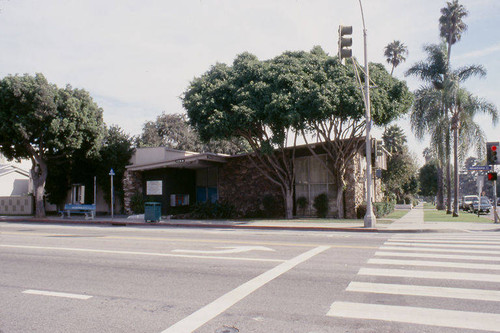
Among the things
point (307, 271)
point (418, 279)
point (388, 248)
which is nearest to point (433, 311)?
point (418, 279)

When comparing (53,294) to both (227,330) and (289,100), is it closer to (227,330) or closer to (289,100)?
(227,330)

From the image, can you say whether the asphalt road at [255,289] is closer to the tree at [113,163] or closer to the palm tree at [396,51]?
the tree at [113,163]

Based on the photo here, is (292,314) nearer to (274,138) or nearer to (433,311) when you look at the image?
(433,311)

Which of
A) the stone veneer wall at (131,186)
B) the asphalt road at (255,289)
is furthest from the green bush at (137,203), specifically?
the asphalt road at (255,289)

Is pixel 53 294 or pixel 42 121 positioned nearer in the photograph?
pixel 53 294

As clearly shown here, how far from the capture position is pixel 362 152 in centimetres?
2700

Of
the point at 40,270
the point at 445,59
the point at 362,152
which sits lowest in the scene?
the point at 40,270

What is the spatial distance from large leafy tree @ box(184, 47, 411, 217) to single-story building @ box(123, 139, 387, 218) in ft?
5.04

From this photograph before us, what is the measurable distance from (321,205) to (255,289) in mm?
19209

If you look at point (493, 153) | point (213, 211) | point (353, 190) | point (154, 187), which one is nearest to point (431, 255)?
point (493, 153)

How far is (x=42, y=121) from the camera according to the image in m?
26.3

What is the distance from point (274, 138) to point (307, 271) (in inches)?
587

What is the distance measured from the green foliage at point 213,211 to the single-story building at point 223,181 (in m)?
1.20

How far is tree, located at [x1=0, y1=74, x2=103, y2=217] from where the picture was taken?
25.8 m
